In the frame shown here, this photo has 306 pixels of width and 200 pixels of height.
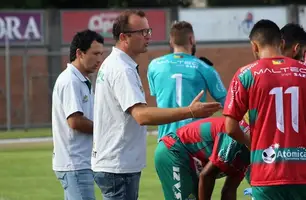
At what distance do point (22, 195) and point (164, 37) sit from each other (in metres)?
19.8

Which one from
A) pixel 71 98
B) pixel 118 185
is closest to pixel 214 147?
pixel 71 98

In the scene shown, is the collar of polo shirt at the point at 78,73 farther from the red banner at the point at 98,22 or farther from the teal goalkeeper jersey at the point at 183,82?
the red banner at the point at 98,22

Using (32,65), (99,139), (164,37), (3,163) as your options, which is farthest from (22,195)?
(164,37)

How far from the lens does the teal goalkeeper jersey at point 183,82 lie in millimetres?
10203

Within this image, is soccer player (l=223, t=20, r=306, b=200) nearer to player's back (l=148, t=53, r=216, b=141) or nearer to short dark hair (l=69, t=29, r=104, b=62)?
short dark hair (l=69, t=29, r=104, b=62)

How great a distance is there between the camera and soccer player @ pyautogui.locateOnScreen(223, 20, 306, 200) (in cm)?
670

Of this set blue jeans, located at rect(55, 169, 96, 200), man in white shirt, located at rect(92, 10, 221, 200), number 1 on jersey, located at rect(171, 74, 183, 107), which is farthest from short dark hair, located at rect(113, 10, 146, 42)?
number 1 on jersey, located at rect(171, 74, 183, 107)

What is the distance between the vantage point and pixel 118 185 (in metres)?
7.00

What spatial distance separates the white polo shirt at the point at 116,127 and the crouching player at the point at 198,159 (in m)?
1.27

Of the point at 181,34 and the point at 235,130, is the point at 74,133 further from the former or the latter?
the point at 181,34

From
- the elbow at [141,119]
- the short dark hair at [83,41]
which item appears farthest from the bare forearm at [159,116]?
the short dark hair at [83,41]

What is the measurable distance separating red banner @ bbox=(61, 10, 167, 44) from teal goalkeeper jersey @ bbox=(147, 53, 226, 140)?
21.8 meters

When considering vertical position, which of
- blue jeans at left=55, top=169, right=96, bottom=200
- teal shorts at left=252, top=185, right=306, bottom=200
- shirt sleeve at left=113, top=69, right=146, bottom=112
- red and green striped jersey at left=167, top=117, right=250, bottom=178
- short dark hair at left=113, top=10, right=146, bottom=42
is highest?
short dark hair at left=113, top=10, right=146, bottom=42

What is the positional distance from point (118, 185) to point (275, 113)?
1.33 metres
